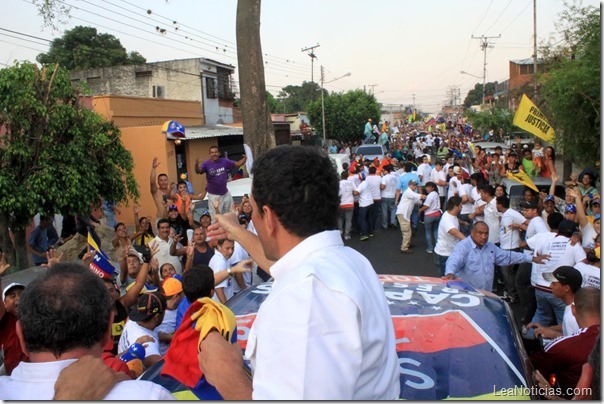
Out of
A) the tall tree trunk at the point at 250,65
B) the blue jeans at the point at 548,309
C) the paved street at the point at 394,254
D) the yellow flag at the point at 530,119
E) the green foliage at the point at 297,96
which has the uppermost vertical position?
the green foliage at the point at 297,96

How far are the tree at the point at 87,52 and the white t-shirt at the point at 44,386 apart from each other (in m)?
41.2

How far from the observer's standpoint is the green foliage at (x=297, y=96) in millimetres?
88825

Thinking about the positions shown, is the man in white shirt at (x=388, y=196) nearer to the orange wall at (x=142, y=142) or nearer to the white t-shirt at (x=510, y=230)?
the white t-shirt at (x=510, y=230)

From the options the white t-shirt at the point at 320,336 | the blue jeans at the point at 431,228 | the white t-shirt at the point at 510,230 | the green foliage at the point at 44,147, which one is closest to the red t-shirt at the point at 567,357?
the white t-shirt at the point at 320,336

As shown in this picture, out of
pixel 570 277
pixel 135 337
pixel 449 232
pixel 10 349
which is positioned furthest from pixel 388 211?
pixel 10 349

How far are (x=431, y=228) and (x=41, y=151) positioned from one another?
7512 millimetres

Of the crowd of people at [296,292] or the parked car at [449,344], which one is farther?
the parked car at [449,344]

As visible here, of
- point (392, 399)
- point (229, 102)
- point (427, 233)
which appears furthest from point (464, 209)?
point (229, 102)

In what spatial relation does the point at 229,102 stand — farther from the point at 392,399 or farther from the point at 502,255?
the point at 392,399

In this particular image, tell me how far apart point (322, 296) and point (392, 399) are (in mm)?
477

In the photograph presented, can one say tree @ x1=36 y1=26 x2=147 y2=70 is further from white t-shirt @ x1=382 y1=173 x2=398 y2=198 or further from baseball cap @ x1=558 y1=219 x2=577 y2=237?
baseball cap @ x1=558 y1=219 x2=577 y2=237

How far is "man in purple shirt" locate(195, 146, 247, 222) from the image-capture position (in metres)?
9.20

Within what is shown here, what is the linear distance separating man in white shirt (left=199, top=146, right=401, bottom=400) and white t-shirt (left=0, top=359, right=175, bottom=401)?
0.20 metres

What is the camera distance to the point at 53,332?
1756 mm
